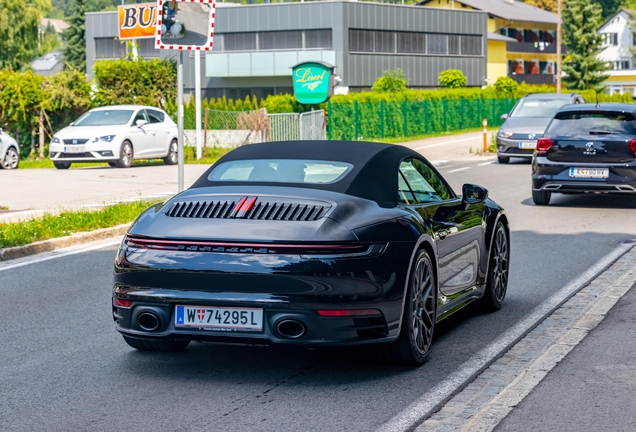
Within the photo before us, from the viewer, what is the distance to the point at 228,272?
236 inches

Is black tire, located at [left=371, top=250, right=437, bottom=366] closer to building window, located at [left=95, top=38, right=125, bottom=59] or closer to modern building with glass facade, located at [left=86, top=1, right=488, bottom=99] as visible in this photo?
modern building with glass facade, located at [left=86, top=1, right=488, bottom=99]

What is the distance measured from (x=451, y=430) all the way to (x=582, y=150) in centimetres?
1217

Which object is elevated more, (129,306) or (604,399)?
(129,306)

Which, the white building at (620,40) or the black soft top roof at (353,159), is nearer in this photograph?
the black soft top roof at (353,159)

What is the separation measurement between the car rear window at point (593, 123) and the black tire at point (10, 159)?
15909mm

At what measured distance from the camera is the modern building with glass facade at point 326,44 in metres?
66.3

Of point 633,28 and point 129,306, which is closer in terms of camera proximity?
point 129,306

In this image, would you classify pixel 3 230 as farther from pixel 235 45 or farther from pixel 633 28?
pixel 633 28

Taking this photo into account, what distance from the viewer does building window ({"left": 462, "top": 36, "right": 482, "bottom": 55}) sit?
254 ft

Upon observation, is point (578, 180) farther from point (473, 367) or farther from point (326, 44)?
point (326, 44)

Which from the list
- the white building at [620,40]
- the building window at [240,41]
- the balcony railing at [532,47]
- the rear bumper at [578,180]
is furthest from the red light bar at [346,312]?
the white building at [620,40]

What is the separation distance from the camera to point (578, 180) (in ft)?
55.2

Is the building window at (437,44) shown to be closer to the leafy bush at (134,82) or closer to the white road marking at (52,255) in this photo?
the leafy bush at (134,82)

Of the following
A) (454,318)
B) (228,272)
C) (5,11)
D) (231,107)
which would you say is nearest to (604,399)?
(228,272)
